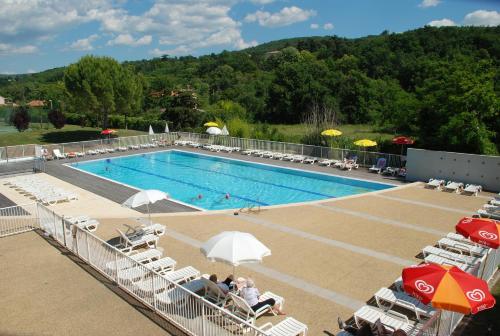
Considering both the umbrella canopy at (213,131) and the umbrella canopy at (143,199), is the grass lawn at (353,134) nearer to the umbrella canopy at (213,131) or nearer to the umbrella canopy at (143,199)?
the umbrella canopy at (213,131)

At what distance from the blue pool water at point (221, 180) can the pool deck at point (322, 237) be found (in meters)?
3.09

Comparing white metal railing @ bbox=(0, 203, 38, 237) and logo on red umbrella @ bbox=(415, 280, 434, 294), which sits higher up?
logo on red umbrella @ bbox=(415, 280, 434, 294)

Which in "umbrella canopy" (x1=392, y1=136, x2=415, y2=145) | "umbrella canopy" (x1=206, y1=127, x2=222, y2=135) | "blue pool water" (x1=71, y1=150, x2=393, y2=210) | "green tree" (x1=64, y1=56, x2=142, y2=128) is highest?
"green tree" (x1=64, y1=56, x2=142, y2=128)

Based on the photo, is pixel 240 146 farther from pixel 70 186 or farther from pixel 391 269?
pixel 391 269

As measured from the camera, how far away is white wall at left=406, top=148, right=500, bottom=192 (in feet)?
57.2

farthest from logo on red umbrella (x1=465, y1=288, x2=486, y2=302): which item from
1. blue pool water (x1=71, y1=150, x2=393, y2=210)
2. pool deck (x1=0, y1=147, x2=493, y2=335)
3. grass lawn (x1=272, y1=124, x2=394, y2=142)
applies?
grass lawn (x1=272, y1=124, x2=394, y2=142)

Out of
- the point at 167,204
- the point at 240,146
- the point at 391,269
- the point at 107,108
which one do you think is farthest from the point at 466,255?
A: the point at 107,108

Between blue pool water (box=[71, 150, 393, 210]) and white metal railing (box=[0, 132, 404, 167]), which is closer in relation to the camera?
blue pool water (box=[71, 150, 393, 210])

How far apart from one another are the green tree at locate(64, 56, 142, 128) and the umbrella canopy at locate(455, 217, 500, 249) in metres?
30.3

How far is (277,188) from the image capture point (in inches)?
817

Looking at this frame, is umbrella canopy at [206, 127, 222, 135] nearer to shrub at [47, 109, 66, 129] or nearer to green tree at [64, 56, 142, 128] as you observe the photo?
green tree at [64, 56, 142, 128]

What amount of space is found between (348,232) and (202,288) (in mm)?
5953

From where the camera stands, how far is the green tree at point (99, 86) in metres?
32.3

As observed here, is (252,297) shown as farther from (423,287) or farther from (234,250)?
(423,287)
